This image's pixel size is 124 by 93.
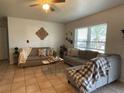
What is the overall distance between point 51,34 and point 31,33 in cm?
127

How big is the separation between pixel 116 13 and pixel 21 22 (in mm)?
4473

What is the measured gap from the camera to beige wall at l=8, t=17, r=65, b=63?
483cm

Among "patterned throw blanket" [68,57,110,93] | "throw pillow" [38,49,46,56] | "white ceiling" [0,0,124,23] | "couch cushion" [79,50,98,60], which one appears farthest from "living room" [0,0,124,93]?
"throw pillow" [38,49,46,56]

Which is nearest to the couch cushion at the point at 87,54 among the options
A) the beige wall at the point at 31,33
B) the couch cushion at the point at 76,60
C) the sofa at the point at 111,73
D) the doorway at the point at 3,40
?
the couch cushion at the point at 76,60

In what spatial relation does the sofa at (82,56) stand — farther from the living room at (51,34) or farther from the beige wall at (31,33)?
the beige wall at (31,33)

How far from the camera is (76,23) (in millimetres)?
5324

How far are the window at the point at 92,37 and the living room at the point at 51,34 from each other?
0.14 m

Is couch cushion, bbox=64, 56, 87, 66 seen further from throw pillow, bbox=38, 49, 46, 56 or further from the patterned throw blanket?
the patterned throw blanket

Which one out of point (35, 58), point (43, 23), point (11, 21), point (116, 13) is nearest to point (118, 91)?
point (116, 13)

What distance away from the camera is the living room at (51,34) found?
2.70m

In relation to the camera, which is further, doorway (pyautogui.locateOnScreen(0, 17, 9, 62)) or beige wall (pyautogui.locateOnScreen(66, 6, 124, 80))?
doorway (pyautogui.locateOnScreen(0, 17, 9, 62))

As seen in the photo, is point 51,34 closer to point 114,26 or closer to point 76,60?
point 76,60

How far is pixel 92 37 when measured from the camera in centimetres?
446

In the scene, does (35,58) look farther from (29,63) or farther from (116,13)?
(116,13)
